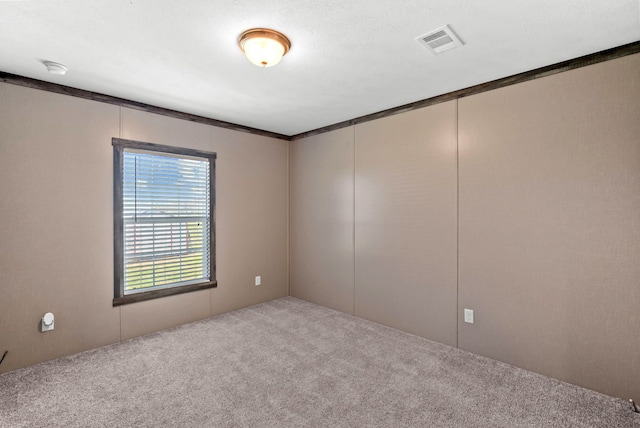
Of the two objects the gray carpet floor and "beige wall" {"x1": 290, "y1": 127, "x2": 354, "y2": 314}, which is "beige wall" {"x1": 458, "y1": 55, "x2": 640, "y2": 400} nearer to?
the gray carpet floor

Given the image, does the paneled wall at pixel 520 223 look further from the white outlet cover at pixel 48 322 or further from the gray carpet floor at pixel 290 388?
the white outlet cover at pixel 48 322

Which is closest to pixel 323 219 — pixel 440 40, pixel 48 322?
pixel 440 40

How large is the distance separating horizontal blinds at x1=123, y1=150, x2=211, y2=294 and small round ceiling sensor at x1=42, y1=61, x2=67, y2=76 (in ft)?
2.95

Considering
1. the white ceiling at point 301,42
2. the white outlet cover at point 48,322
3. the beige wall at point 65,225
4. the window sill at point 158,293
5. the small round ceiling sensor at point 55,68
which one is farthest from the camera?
the window sill at point 158,293

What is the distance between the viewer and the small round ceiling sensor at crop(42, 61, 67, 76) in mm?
2414

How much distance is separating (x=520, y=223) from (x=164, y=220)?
3.56 m

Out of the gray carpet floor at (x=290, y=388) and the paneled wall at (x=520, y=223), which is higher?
the paneled wall at (x=520, y=223)

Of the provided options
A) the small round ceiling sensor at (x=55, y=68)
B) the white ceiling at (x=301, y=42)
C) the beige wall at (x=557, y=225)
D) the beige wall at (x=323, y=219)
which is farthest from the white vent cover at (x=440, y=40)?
the small round ceiling sensor at (x=55, y=68)

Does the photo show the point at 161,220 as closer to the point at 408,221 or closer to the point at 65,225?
the point at 65,225

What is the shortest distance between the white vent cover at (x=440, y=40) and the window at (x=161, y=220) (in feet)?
9.05

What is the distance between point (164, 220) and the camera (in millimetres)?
3523

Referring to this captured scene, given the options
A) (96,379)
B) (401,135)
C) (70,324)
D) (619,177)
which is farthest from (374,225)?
(70,324)

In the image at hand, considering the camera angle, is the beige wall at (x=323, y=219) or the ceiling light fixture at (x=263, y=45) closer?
the ceiling light fixture at (x=263, y=45)

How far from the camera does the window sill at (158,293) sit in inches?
127
